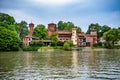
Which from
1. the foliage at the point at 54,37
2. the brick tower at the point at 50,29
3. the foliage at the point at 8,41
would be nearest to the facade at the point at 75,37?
the brick tower at the point at 50,29

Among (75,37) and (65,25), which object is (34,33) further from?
(65,25)

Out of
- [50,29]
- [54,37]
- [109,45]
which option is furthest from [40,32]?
[109,45]

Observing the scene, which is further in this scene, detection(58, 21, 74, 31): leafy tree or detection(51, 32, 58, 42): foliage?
detection(58, 21, 74, 31): leafy tree

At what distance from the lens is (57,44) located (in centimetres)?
10200

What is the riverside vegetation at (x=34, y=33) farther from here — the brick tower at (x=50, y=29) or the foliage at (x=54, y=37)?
the brick tower at (x=50, y=29)

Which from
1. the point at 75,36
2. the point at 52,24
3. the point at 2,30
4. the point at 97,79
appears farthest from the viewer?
the point at 52,24

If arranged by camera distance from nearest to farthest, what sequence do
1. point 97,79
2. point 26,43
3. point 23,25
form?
point 97,79
point 26,43
point 23,25

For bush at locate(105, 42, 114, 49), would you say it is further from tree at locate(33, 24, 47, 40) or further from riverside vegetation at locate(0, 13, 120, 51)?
tree at locate(33, 24, 47, 40)

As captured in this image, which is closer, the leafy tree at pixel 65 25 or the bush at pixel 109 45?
the bush at pixel 109 45

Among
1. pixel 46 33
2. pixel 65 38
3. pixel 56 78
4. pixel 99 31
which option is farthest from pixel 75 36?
pixel 56 78

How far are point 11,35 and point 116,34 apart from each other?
4344cm

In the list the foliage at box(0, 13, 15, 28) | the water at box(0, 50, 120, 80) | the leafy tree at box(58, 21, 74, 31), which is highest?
the leafy tree at box(58, 21, 74, 31)

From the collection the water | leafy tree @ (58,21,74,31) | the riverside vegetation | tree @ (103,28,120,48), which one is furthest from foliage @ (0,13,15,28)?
the water

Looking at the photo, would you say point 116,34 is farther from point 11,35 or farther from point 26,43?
point 11,35
